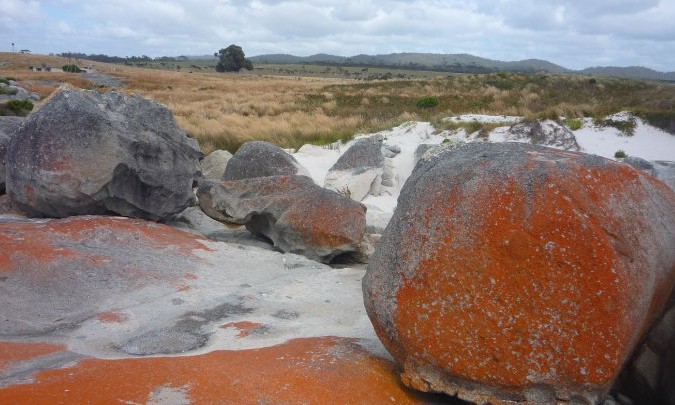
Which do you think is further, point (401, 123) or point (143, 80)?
point (143, 80)

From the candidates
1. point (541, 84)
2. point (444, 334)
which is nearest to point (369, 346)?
point (444, 334)

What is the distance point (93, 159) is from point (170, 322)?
3.78 metres

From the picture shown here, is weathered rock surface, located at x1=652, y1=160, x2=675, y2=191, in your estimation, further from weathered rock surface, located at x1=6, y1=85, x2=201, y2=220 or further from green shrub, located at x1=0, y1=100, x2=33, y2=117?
green shrub, located at x1=0, y1=100, x2=33, y2=117

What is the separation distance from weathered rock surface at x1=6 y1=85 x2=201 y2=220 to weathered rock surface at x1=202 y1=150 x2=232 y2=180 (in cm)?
444

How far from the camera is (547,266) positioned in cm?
357

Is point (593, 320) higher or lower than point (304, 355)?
higher

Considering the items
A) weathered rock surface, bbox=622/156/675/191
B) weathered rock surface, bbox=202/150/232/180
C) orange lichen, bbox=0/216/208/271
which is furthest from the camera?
weathered rock surface, bbox=202/150/232/180

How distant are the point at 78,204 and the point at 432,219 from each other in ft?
19.3

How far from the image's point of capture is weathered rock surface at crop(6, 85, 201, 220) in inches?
308

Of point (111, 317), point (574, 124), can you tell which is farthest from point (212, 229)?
point (574, 124)

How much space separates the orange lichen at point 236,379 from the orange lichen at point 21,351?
1.28ft

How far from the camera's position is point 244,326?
5062 millimetres

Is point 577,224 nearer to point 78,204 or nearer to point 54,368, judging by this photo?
point 54,368

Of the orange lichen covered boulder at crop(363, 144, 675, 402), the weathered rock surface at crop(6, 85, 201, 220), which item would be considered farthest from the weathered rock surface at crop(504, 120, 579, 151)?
the orange lichen covered boulder at crop(363, 144, 675, 402)
